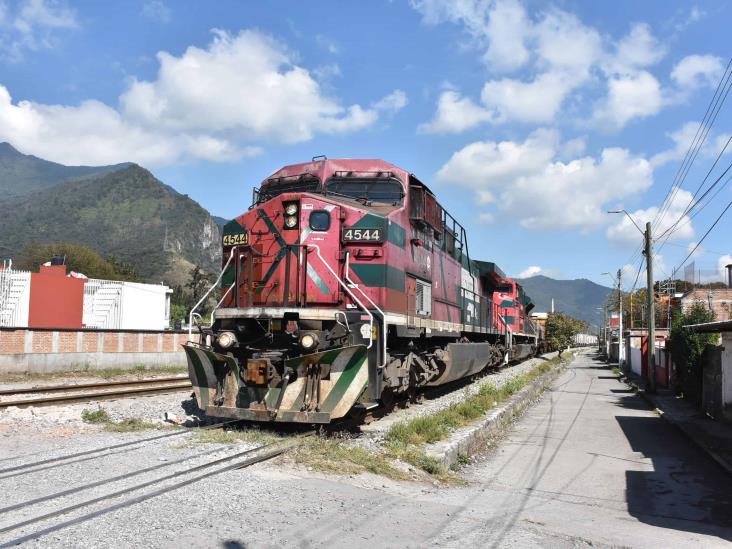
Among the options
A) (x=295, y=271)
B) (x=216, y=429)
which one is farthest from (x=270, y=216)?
(x=216, y=429)

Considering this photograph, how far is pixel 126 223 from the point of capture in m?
161

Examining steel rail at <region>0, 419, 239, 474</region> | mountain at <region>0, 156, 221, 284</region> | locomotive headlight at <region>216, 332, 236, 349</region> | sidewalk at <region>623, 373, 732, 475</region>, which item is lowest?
sidewalk at <region>623, 373, 732, 475</region>

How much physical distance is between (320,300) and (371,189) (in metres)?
2.22

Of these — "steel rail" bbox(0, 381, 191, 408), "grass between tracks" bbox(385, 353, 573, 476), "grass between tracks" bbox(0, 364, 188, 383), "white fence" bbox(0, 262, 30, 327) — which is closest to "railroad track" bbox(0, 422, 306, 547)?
"grass between tracks" bbox(385, 353, 573, 476)

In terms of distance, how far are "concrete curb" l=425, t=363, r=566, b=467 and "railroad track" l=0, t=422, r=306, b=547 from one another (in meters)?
1.85

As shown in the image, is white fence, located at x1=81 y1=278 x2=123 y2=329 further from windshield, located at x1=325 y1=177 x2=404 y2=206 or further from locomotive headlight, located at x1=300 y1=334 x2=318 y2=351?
locomotive headlight, located at x1=300 y1=334 x2=318 y2=351

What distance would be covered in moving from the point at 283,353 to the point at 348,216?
2.07 meters

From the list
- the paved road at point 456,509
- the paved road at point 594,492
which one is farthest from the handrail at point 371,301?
the paved road at point 594,492

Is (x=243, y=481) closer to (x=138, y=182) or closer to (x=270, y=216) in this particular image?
(x=270, y=216)

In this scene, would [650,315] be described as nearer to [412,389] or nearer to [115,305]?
[412,389]

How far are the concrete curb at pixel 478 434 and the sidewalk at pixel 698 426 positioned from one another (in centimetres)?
315

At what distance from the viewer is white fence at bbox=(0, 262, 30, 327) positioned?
84.6 feet

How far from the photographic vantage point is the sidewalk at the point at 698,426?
31.0ft

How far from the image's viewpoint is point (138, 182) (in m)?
186
